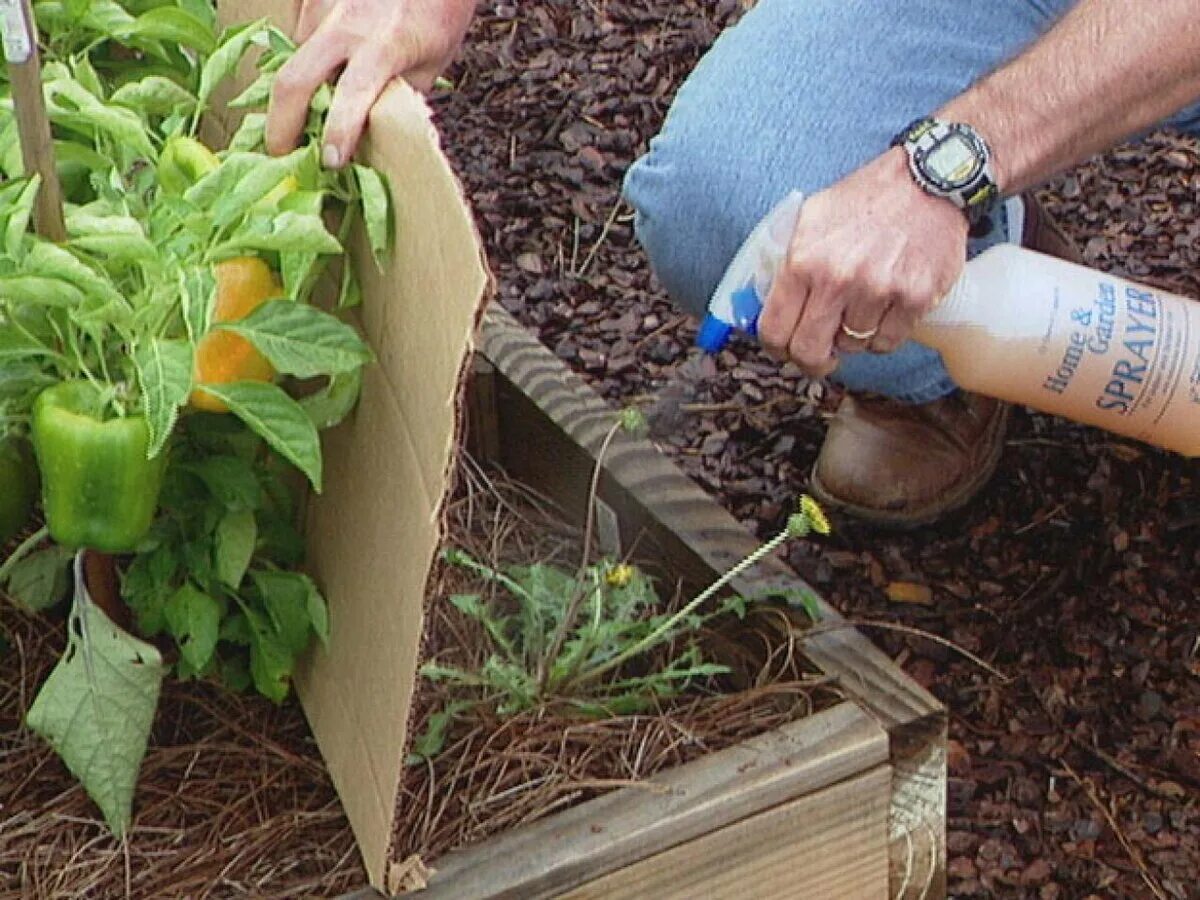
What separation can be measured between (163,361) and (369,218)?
14cm

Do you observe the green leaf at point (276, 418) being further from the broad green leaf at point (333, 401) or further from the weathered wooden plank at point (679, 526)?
the weathered wooden plank at point (679, 526)

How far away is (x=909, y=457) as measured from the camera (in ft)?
6.71

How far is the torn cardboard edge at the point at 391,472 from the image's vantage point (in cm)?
93

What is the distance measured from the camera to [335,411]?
110 cm

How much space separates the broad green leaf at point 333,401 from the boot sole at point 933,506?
1.08 meters

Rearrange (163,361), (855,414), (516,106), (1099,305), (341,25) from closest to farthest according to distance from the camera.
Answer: (163,361)
(341,25)
(1099,305)
(855,414)
(516,106)

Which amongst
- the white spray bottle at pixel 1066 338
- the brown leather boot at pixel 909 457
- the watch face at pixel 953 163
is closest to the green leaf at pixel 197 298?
the white spray bottle at pixel 1066 338

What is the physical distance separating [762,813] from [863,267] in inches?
17.7

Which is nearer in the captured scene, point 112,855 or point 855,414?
point 112,855

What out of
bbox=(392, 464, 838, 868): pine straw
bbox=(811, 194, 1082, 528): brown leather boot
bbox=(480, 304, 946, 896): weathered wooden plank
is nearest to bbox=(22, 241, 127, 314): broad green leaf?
bbox=(392, 464, 838, 868): pine straw

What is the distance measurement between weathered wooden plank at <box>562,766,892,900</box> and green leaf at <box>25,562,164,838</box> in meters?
0.29

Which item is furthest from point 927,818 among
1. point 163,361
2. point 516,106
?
point 516,106

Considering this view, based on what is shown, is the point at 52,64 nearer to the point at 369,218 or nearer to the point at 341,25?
the point at 341,25

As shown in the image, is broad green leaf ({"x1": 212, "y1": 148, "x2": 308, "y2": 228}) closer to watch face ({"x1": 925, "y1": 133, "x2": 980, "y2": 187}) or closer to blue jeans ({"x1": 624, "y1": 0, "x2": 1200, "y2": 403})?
watch face ({"x1": 925, "y1": 133, "x2": 980, "y2": 187})
